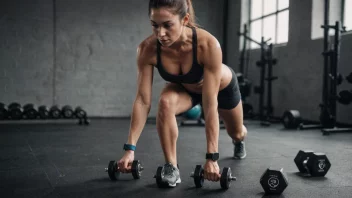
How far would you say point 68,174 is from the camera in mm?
1974

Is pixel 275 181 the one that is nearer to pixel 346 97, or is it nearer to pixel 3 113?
pixel 346 97

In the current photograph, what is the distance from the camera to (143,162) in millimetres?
2354

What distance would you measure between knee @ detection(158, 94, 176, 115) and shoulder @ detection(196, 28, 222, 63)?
0.83 ft

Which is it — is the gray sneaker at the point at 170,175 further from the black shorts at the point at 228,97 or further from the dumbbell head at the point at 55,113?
the dumbbell head at the point at 55,113

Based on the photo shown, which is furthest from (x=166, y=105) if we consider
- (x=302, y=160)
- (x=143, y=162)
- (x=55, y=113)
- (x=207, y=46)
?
(x=55, y=113)

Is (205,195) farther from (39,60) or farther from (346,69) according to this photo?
(39,60)

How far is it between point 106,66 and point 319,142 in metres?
3.75

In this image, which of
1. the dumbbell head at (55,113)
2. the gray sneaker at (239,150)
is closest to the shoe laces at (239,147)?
the gray sneaker at (239,150)

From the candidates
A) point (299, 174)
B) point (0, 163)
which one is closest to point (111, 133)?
point (0, 163)

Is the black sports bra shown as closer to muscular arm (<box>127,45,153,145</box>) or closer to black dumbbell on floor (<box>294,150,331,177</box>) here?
muscular arm (<box>127,45,153,145</box>)

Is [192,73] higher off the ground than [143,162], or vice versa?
A: [192,73]

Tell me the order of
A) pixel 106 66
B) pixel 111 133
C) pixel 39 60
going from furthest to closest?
pixel 106 66 < pixel 39 60 < pixel 111 133

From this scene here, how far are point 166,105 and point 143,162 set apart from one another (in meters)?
0.78

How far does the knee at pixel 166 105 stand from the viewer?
169cm
